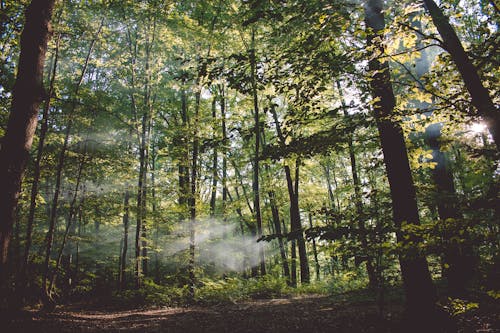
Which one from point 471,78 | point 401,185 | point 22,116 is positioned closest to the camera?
point 471,78

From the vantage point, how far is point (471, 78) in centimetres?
285

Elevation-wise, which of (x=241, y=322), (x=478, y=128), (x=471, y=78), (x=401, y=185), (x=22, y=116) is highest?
(x=22, y=116)

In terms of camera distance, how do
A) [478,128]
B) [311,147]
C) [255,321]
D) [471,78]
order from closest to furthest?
[471,78]
[478,128]
[311,147]
[255,321]

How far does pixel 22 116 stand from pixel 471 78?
5.24 meters

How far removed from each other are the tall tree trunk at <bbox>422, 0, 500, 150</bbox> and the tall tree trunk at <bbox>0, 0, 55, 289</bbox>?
4928 mm

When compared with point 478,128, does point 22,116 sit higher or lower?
higher

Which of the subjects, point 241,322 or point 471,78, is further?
point 241,322

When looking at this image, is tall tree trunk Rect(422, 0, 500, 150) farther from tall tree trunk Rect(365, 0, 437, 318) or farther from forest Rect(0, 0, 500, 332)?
tall tree trunk Rect(365, 0, 437, 318)

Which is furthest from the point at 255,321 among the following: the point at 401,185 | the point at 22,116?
the point at 22,116

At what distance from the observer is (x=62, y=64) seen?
14.7 m

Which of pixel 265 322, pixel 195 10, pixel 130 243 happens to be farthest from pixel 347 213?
pixel 130 243

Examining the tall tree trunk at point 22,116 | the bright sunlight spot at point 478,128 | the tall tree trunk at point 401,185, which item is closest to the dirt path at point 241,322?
the tall tree trunk at point 401,185

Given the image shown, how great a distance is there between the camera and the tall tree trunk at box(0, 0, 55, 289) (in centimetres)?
352

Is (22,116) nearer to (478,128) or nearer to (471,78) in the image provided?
(471,78)
